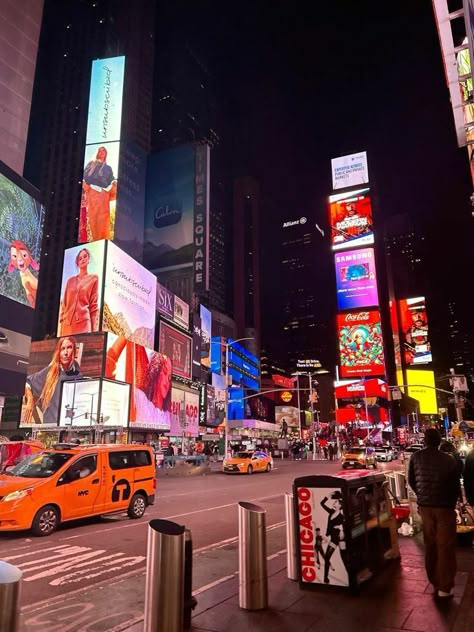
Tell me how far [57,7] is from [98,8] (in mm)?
10269

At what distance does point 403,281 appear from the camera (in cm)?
16612

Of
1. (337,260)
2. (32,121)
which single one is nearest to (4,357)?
(337,260)

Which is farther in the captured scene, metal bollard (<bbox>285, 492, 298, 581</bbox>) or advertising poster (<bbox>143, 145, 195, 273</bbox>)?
advertising poster (<bbox>143, 145, 195, 273</bbox>)

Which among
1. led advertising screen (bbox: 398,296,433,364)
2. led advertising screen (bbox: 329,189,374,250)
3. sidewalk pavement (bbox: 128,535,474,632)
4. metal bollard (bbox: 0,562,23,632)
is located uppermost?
led advertising screen (bbox: 329,189,374,250)

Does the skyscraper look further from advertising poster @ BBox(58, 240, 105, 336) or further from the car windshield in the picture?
the car windshield

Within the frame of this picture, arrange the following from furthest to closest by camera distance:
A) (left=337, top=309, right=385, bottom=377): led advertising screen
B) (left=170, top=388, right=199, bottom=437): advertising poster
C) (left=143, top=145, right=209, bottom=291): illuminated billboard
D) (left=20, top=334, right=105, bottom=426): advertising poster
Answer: (left=337, top=309, right=385, bottom=377): led advertising screen → (left=143, top=145, right=209, bottom=291): illuminated billboard → (left=170, top=388, right=199, bottom=437): advertising poster → (left=20, top=334, right=105, bottom=426): advertising poster

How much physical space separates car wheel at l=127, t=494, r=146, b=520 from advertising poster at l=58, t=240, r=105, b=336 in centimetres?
3818

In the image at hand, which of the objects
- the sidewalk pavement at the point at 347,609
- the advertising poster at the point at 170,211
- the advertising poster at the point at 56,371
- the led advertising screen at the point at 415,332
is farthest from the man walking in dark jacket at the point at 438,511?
the led advertising screen at the point at 415,332

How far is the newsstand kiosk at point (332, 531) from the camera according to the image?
572cm

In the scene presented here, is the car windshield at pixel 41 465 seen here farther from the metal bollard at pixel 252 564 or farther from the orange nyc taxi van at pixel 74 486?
the metal bollard at pixel 252 564

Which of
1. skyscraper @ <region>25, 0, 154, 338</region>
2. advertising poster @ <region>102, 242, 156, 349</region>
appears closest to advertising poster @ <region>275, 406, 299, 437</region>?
skyscraper @ <region>25, 0, 154, 338</region>

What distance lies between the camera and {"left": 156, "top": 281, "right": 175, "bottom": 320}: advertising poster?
67.0m

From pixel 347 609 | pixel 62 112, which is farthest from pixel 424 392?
pixel 347 609

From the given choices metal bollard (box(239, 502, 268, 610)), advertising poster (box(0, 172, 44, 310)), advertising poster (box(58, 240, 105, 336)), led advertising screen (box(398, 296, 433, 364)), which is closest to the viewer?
metal bollard (box(239, 502, 268, 610))
